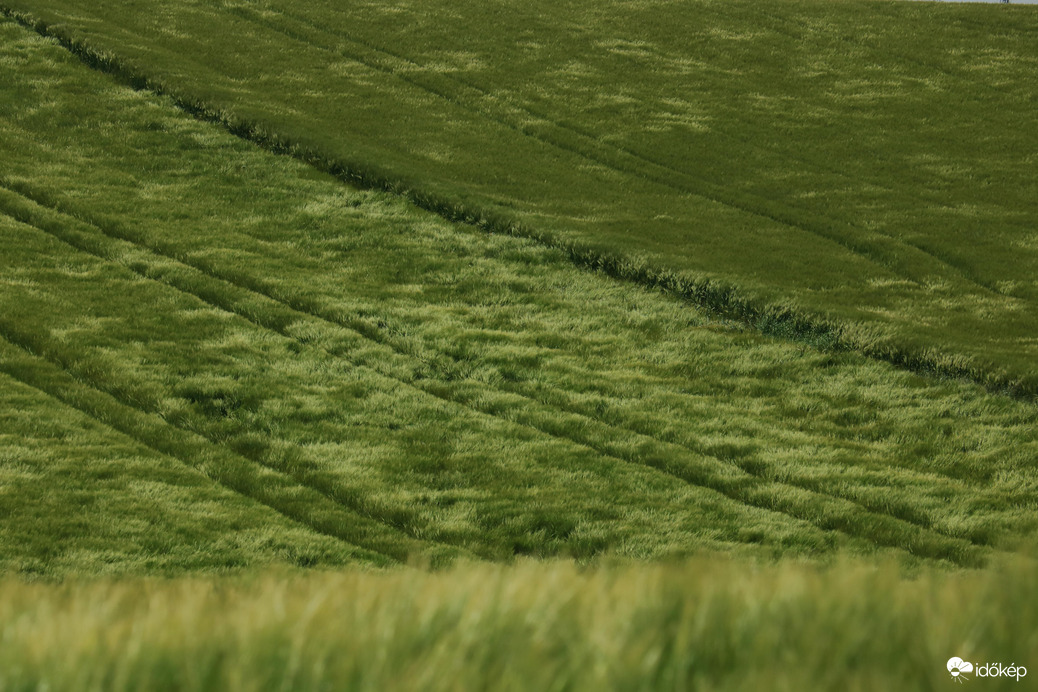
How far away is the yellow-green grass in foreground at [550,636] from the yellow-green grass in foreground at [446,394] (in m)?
10.9

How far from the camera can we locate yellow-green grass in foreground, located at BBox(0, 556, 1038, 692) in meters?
1.88

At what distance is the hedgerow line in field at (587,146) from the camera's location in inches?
1117

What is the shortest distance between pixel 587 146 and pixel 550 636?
34.0 metres

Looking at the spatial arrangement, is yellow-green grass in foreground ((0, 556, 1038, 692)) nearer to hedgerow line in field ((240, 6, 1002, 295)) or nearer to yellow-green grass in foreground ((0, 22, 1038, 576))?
yellow-green grass in foreground ((0, 22, 1038, 576))

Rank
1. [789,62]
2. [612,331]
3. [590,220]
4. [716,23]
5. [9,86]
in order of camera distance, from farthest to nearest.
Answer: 1. [716,23]
2. [789,62]
3. [9,86]
4. [590,220]
5. [612,331]

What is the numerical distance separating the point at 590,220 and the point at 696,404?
10937 millimetres

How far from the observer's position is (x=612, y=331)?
22266 mm

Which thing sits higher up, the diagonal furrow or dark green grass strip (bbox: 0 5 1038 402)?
the diagonal furrow

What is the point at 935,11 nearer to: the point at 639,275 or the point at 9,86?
the point at 639,275

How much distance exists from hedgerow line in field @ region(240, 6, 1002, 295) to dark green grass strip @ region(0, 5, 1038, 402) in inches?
227

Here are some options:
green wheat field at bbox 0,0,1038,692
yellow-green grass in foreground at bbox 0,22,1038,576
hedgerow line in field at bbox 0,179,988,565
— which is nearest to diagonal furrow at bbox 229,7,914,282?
green wheat field at bbox 0,0,1038,692

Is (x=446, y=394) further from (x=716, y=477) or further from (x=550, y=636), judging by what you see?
(x=550, y=636)

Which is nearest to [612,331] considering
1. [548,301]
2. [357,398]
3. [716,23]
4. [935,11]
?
[548,301]

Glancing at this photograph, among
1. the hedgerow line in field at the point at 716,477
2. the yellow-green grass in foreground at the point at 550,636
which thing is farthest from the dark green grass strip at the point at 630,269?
the yellow-green grass in foreground at the point at 550,636
